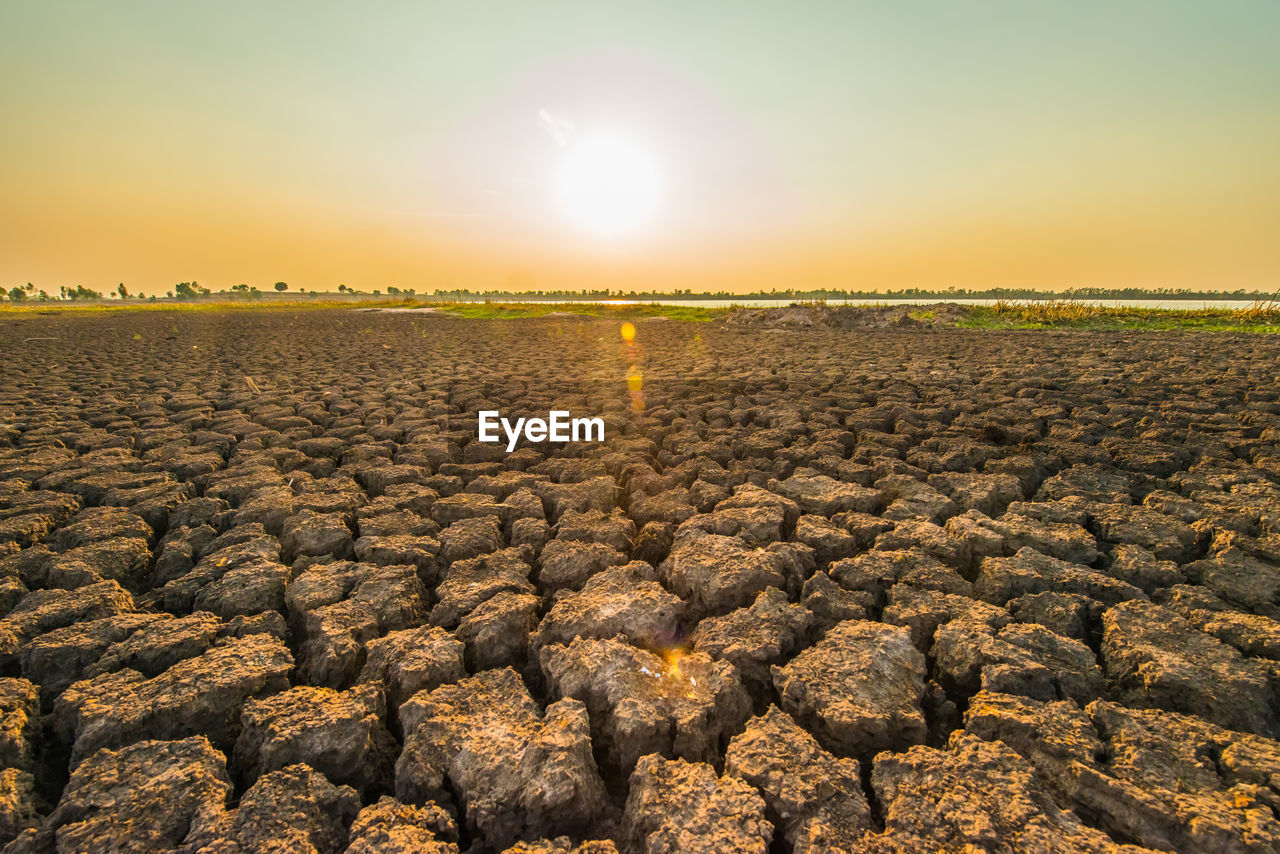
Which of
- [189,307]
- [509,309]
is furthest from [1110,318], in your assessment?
[189,307]

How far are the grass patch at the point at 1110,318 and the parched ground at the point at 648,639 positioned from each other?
48.8 ft

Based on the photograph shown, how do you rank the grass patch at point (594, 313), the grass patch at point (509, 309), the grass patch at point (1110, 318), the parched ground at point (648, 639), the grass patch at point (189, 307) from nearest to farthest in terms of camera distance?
the parched ground at point (648, 639)
the grass patch at point (1110, 318)
the grass patch at point (594, 313)
the grass patch at point (509, 309)
the grass patch at point (189, 307)

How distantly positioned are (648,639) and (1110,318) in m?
23.0

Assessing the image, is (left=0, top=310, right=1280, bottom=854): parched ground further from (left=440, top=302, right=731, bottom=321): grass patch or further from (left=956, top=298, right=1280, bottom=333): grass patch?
(left=440, top=302, right=731, bottom=321): grass patch

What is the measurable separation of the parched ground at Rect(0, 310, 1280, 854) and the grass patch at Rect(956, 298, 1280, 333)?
48.8 ft

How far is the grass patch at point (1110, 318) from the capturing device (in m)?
15.5

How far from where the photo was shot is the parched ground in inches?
58.1

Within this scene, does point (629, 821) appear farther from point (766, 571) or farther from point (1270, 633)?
point (1270, 633)

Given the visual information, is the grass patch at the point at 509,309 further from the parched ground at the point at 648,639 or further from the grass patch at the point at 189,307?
the parched ground at the point at 648,639

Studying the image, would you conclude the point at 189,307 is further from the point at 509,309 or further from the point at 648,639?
the point at 648,639

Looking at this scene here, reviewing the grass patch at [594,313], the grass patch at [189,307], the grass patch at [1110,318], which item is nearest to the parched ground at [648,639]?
the grass patch at [1110,318]

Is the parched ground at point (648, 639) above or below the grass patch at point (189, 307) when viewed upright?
below

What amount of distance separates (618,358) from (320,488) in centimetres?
760

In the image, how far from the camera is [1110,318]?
58.6 ft
